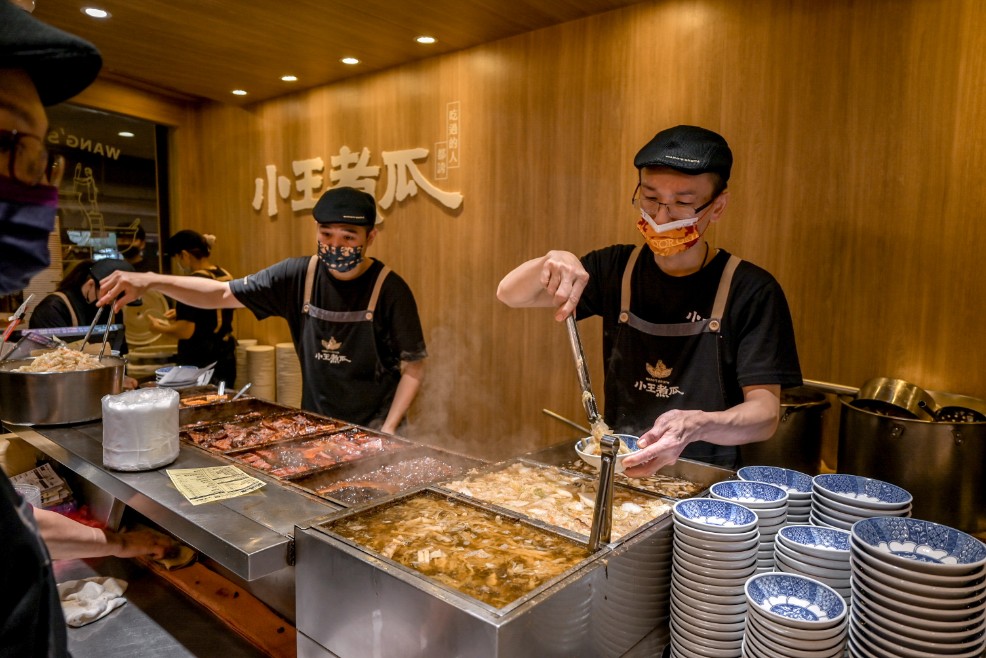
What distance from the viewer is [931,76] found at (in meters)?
3.26

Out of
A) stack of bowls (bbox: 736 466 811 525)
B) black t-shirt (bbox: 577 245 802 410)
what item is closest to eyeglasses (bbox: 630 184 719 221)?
black t-shirt (bbox: 577 245 802 410)

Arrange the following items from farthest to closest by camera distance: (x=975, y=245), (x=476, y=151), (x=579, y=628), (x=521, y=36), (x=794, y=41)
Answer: (x=476, y=151) < (x=521, y=36) < (x=794, y=41) < (x=975, y=245) < (x=579, y=628)

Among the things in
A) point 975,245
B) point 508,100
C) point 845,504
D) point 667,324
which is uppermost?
point 508,100

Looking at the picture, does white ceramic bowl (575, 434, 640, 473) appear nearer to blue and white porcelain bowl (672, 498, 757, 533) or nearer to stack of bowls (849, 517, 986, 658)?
blue and white porcelain bowl (672, 498, 757, 533)

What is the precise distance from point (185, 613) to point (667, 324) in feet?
6.17

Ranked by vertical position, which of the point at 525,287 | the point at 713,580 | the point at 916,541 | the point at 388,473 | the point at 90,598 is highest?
the point at 525,287

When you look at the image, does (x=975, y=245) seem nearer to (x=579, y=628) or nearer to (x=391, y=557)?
(x=579, y=628)

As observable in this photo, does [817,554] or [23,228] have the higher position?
[23,228]

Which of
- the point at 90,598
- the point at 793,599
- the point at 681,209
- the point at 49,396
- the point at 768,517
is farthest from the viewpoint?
the point at 49,396

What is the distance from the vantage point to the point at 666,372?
2.34m

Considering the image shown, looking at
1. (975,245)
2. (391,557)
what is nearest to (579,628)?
(391,557)

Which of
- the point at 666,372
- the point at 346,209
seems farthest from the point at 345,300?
the point at 666,372

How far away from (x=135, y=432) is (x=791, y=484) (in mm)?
1965

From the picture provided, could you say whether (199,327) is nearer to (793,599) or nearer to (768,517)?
(768,517)
